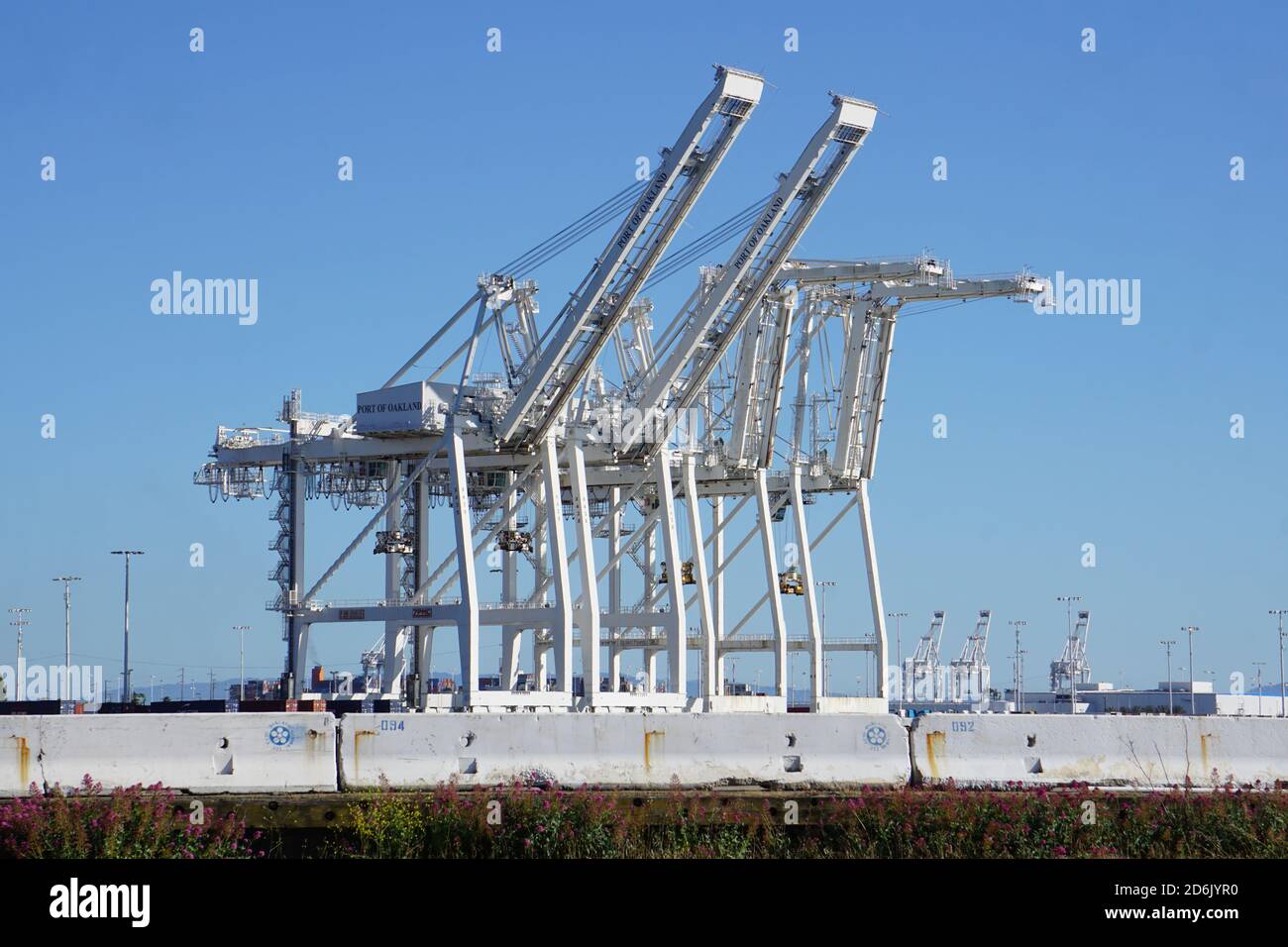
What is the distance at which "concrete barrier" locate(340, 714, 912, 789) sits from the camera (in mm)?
21594

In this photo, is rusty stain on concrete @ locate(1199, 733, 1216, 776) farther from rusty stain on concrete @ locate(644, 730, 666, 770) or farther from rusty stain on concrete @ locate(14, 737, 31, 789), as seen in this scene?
rusty stain on concrete @ locate(14, 737, 31, 789)

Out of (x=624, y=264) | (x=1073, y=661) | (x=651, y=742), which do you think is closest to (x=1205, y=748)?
(x=651, y=742)

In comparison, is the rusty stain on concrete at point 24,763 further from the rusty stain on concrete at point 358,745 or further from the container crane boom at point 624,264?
the container crane boom at point 624,264

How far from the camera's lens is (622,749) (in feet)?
73.4

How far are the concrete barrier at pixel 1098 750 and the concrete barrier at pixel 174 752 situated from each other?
7422 mm

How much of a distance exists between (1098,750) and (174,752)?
37.1 feet

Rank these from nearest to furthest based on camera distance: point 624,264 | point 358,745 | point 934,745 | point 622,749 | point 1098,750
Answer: point 358,745 < point 622,749 < point 934,745 < point 1098,750 < point 624,264

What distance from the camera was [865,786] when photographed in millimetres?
21516

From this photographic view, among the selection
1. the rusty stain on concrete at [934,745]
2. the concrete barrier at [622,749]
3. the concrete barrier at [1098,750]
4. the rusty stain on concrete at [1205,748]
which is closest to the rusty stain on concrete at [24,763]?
the concrete barrier at [622,749]

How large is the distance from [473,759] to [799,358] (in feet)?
194

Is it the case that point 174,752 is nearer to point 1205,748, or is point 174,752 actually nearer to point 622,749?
point 622,749

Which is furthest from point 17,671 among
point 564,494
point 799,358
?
point 799,358
